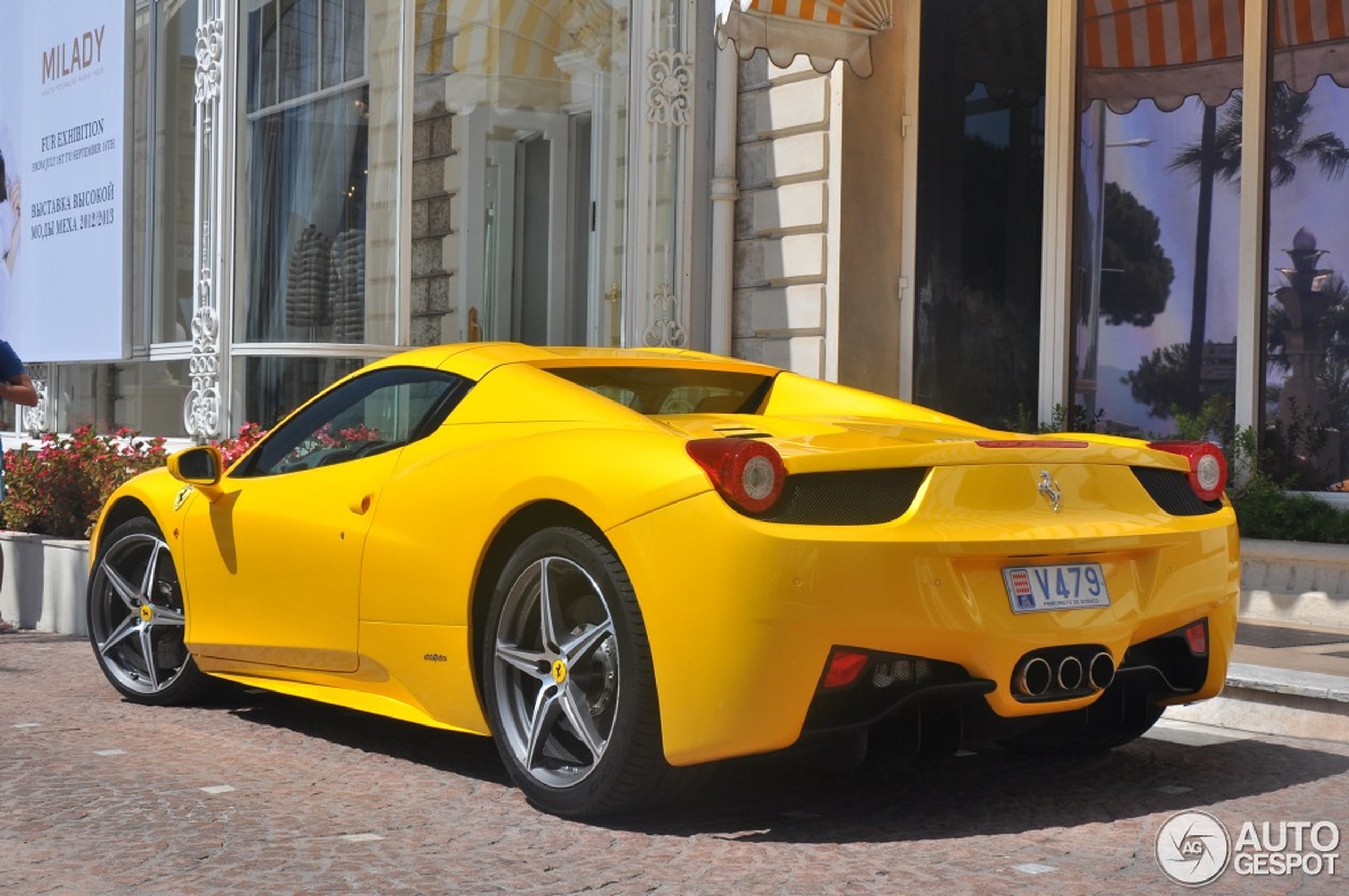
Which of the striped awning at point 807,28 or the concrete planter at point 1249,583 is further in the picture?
the striped awning at point 807,28

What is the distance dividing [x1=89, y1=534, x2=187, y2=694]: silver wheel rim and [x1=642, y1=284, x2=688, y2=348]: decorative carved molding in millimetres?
6337

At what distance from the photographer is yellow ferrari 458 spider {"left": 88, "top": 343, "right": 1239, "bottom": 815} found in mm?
4301

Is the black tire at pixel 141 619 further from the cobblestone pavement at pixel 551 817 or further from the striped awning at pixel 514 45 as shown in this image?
the striped awning at pixel 514 45

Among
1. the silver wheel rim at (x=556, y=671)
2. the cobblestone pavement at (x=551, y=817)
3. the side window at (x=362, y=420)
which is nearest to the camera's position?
the cobblestone pavement at (x=551, y=817)

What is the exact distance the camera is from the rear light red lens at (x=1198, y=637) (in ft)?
16.4

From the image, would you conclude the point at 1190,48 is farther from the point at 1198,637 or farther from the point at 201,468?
the point at 201,468

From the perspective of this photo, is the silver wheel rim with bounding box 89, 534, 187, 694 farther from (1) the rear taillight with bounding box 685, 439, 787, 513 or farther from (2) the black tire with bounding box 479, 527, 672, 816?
(1) the rear taillight with bounding box 685, 439, 787, 513

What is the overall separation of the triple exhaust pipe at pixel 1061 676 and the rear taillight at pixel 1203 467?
29.8 inches

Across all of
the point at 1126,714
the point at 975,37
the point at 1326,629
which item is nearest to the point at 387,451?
the point at 1126,714

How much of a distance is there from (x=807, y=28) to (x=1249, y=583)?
14.0 feet

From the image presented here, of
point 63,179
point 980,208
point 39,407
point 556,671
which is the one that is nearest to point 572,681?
point 556,671

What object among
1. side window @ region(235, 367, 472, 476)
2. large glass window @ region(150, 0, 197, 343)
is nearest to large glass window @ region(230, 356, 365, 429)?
large glass window @ region(150, 0, 197, 343)

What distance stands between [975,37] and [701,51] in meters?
2.13

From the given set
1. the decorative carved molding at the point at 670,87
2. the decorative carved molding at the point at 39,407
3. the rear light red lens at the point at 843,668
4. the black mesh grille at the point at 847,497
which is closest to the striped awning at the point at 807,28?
the decorative carved molding at the point at 670,87
